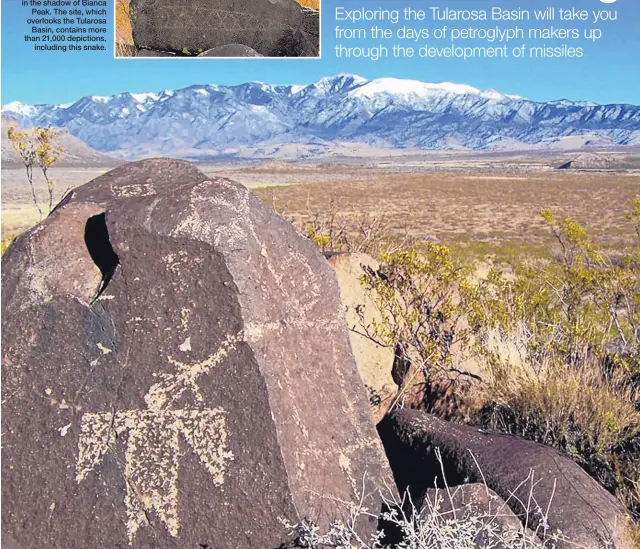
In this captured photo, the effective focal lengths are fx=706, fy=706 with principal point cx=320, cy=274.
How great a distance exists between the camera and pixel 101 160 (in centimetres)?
15888

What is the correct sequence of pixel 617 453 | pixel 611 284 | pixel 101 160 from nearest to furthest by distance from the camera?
pixel 617 453
pixel 611 284
pixel 101 160

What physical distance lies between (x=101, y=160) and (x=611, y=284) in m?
163

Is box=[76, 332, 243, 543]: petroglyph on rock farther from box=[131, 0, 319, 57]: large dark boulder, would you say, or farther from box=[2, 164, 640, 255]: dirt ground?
box=[2, 164, 640, 255]: dirt ground

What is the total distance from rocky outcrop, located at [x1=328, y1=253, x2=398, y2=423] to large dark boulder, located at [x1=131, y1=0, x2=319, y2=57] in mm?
7227

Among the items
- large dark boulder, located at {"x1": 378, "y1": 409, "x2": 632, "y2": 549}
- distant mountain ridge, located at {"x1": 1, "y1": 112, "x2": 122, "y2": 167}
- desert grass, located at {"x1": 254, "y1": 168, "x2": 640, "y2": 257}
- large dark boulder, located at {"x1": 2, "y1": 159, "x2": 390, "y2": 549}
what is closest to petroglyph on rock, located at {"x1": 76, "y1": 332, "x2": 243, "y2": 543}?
large dark boulder, located at {"x1": 2, "y1": 159, "x2": 390, "y2": 549}

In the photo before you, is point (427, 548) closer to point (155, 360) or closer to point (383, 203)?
point (155, 360)

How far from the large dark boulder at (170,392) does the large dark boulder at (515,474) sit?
0.63m

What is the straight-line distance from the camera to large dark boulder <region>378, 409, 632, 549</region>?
3.33m

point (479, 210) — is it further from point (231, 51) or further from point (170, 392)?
point (170, 392)

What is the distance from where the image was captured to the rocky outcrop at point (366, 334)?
5.09 metres

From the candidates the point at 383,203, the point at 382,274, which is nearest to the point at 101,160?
the point at 383,203

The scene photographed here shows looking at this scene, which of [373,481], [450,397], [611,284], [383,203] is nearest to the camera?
[373,481]

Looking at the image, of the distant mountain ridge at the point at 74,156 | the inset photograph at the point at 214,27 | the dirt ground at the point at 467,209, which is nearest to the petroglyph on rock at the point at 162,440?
the inset photograph at the point at 214,27

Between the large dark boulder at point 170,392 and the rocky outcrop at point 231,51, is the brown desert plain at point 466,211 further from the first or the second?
the large dark boulder at point 170,392
